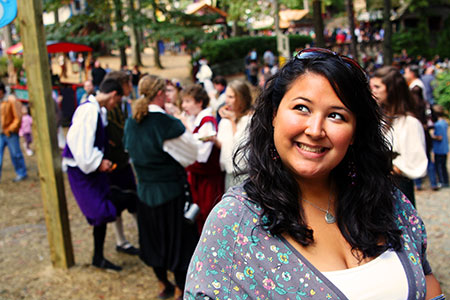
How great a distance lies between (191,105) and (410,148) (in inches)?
103

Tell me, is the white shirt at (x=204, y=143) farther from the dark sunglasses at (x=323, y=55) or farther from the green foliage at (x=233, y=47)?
the green foliage at (x=233, y=47)

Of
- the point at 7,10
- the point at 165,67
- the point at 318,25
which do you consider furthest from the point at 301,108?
the point at 165,67

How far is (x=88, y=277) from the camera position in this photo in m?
4.77

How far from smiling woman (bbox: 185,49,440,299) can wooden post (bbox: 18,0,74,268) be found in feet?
10.3

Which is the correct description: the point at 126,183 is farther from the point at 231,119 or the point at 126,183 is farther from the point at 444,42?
the point at 444,42

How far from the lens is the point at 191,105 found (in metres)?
5.52

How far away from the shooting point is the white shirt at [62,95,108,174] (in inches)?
174

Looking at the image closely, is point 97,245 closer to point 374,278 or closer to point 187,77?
point 374,278

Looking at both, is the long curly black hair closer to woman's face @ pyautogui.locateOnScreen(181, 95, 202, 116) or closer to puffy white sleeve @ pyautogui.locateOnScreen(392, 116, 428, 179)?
puffy white sleeve @ pyautogui.locateOnScreen(392, 116, 428, 179)

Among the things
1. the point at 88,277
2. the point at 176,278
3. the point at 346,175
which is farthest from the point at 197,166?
the point at 346,175

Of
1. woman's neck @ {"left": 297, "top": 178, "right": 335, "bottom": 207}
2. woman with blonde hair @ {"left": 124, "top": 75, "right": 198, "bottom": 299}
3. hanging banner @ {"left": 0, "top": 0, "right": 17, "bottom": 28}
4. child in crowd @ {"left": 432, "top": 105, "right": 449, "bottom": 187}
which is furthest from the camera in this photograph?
child in crowd @ {"left": 432, "top": 105, "right": 449, "bottom": 187}

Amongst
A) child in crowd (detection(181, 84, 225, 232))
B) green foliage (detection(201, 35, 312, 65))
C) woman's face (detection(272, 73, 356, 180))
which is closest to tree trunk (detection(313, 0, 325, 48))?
green foliage (detection(201, 35, 312, 65))

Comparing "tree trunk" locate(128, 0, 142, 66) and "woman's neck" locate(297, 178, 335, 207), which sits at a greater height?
"tree trunk" locate(128, 0, 142, 66)

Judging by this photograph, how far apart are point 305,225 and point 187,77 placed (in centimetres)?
2490
